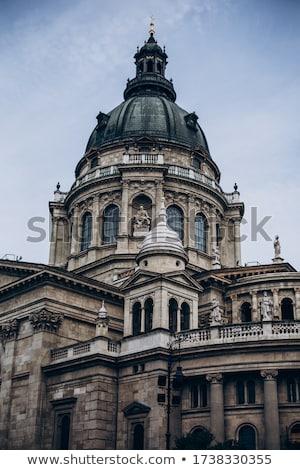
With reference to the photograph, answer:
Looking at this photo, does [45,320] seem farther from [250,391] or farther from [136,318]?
[250,391]

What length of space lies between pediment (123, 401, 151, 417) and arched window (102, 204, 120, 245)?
86.8 feet

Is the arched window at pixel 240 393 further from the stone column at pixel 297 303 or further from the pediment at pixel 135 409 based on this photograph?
the stone column at pixel 297 303

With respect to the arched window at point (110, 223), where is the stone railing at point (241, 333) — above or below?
below

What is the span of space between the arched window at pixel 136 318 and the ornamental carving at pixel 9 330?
9.26 metres

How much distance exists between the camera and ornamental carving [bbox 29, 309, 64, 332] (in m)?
49.1

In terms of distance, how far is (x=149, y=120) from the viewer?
74688mm

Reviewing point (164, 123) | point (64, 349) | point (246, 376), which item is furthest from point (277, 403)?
point (164, 123)

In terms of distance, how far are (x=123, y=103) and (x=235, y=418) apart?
153 feet

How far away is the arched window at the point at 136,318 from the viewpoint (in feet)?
157

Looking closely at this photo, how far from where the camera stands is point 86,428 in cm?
4353

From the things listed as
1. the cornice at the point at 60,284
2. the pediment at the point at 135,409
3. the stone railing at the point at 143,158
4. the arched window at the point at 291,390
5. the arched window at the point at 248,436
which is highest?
the stone railing at the point at 143,158

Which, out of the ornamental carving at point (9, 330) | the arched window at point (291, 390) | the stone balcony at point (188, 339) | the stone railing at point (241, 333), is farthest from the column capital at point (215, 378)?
the ornamental carving at point (9, 330)

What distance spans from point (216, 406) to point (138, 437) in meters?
5.39

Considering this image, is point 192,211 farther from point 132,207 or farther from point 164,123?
point 164,123
